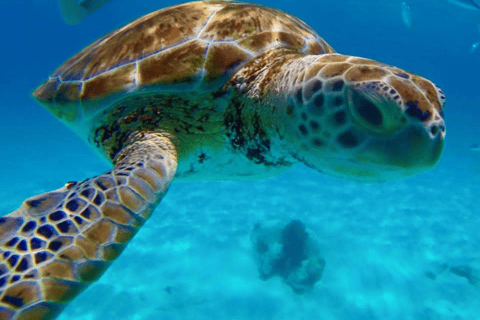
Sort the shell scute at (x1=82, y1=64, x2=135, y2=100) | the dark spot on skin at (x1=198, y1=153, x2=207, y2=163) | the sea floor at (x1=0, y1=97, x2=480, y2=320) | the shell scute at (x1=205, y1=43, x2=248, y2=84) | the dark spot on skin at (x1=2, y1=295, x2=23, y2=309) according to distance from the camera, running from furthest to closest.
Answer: the sea floor at (x1=0, y1=97, x2=480, y2=320), the dark spot on skin at (x1=198, y1=153, x2=207, y2=163), the shell scute at (x1=82, y1=64, x2=135, y2=100), the shell scute at (x1=205, y1=43, x2=248, y2=84), the dark spot on skin at (x1=2, y1=295, x2=23, y2=309)

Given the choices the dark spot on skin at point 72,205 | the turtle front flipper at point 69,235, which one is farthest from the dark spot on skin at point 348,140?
the dark spot on skin at point 72,205

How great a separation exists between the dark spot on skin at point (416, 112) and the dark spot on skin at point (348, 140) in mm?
265

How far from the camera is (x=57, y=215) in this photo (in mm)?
1701

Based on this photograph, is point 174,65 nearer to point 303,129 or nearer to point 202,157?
point 202,157

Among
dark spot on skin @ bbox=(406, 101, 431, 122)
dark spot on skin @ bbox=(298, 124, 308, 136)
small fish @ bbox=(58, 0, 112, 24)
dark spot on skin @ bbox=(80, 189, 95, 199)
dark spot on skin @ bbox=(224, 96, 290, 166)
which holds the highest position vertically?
small fish @ bbox=(58, 0, 112, 24)

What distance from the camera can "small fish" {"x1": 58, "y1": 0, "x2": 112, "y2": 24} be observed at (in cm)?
709

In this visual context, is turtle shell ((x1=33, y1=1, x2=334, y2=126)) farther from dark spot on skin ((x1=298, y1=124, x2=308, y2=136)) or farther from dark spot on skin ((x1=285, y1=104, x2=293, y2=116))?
dark spot on skin ((x1=298, y1=124, x2=308, y2=136))

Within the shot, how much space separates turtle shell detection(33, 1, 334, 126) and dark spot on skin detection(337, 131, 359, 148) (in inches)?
43.4

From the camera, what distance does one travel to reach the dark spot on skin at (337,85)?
5.44 ft

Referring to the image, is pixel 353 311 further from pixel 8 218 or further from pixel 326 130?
pixel 8 218

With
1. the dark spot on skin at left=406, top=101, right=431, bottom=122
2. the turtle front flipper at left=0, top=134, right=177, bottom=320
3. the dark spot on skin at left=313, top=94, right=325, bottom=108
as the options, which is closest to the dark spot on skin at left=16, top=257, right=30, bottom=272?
the turtle front flipper at left=0, top=134, right=177, bottom=320

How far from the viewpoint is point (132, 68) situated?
2615 millimetres

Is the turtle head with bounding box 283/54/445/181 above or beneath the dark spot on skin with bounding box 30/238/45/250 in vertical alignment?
above

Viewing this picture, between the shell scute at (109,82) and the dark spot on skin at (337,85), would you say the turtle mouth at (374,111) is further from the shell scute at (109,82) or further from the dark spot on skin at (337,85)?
the shell scute at (109,82)
